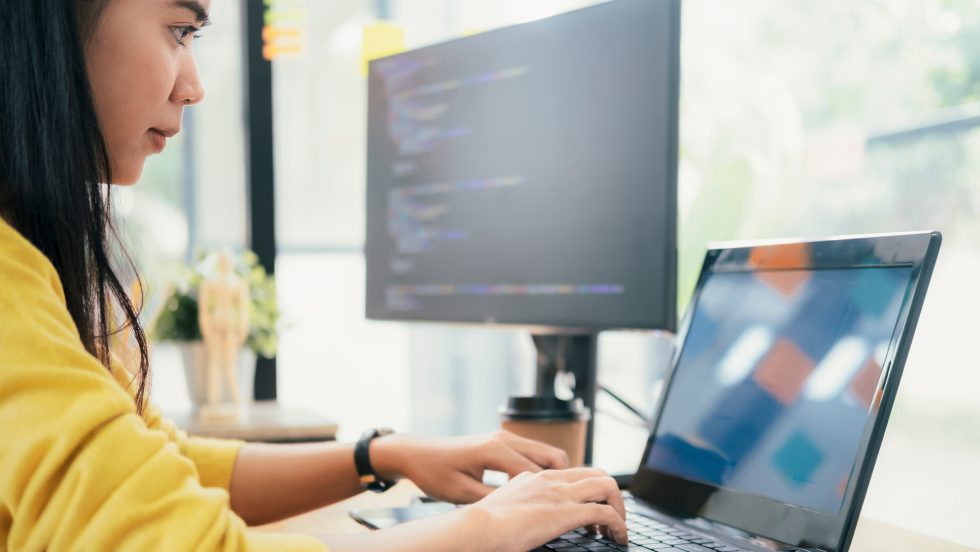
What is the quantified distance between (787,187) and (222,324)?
1234 millimetres

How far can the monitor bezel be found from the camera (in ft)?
2.31

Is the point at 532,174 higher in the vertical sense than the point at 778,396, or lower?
higher

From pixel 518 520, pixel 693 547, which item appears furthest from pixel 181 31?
pixel 693 547

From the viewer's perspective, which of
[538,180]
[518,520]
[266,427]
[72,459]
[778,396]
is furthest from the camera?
[266,427]

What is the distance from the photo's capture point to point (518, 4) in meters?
2.53

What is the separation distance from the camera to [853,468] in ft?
2.33

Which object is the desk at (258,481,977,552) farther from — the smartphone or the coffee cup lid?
the coffee cup lid

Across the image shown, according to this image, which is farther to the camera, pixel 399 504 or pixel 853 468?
pixel 399 504

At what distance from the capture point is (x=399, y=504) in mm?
1050

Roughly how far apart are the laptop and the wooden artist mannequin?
99 centimetres

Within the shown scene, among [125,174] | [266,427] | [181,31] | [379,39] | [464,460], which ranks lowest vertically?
[266,427]

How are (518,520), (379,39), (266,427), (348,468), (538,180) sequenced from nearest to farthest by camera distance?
(518,520) < (348,468) < (538,180) < (266,427) < (379,39)

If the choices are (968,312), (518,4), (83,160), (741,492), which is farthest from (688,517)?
(518,4)

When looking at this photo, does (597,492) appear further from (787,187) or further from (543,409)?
(787,187)
